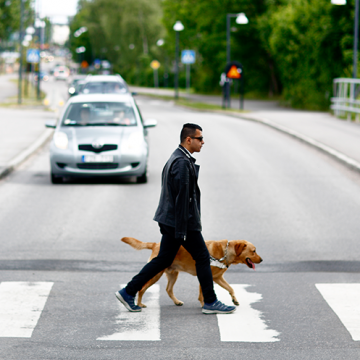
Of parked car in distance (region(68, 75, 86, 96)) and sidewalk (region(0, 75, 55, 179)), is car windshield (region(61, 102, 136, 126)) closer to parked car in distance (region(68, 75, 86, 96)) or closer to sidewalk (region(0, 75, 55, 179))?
sidewalk (region(0, 75, 55, 179))

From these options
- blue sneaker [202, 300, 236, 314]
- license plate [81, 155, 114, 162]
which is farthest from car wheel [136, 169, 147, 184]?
blue sneaker [202, 300, 236, 314]

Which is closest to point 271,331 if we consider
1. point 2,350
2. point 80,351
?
point 80,351

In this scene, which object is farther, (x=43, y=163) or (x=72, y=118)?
(x=43, y=163)

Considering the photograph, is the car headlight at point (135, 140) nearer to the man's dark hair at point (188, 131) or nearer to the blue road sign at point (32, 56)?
the man's dark hair at point (188, 131)

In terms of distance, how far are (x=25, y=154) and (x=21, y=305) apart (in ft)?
38.6

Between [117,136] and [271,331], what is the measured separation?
880cm

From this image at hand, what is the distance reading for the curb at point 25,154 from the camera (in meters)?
15.3

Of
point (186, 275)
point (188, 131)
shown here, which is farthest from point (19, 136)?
point (188, 131)

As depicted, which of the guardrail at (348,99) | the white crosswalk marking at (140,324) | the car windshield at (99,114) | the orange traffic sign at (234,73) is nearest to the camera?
the white crosswalk marking at (140,324)

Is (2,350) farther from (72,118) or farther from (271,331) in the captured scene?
(72,118)

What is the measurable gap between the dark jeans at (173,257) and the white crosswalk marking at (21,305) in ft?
2.77

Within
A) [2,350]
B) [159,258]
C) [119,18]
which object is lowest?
[2,350]

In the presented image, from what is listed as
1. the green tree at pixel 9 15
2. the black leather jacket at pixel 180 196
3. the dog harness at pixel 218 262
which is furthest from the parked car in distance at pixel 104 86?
the green tree at pixel 9 15

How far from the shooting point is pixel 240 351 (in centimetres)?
535
